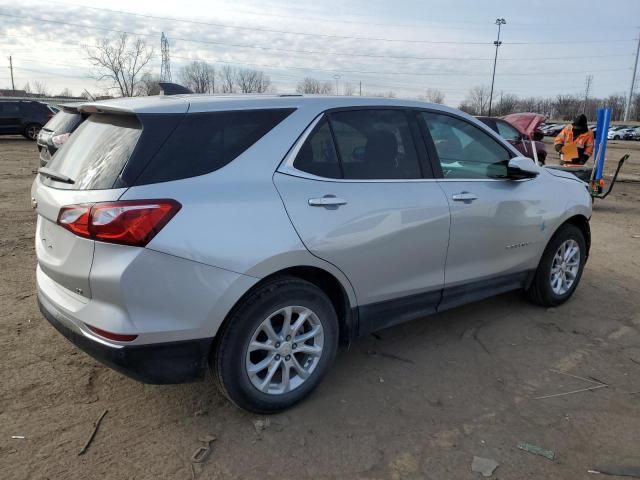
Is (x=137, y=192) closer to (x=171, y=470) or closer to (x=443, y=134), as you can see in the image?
(x=171, y=470)

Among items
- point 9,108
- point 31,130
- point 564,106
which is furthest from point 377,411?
point 564,106

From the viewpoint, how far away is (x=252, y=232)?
2680 mm

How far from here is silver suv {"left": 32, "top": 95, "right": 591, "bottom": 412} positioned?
8.20 ft

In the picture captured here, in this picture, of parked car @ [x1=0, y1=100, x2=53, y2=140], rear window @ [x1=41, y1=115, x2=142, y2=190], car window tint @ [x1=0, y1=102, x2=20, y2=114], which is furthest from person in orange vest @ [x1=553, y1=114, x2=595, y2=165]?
car window tint @ [x1=0, y1=102, x2=20, y2=114]

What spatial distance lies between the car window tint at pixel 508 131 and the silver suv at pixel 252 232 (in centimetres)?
969

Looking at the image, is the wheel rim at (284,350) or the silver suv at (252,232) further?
the wheel rim at (284,350)

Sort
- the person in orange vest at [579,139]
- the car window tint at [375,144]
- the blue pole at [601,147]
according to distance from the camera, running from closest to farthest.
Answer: the car window tint at [375,144], the blue pole at [601,147], the person in orange vest at [579,139]

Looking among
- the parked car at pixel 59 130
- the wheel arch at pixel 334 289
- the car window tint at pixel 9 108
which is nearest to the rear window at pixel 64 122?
the parked car at pixel 59 130

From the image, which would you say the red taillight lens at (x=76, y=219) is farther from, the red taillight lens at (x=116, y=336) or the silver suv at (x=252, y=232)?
the red taillight lens at (x=116, y=336)

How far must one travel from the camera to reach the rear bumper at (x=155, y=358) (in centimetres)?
253

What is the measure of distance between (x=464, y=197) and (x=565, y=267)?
176 cm

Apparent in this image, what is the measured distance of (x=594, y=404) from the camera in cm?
327

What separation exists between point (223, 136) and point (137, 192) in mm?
567

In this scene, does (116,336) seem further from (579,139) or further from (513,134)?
(513,134)
